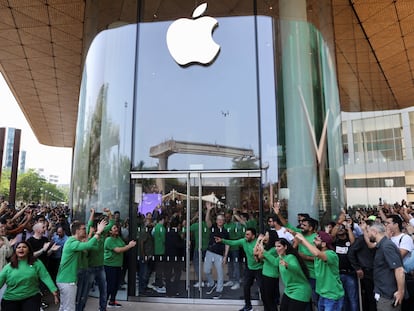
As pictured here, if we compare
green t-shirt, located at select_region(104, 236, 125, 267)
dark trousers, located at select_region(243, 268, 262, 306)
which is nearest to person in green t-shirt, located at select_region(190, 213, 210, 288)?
dark trousers, located at select_region(243, 268, 262, 306)

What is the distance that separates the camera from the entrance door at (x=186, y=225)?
7.12 metres

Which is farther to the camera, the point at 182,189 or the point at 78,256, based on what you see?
the point at 182,189

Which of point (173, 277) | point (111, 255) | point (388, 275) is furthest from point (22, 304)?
point (388, 275)

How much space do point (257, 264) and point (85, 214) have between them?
171 inches

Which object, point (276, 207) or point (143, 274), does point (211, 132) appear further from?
point (143, 274)

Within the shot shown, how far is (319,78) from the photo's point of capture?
25.8 ft

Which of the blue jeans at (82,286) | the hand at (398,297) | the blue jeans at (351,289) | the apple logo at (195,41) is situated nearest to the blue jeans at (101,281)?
the blue jeans at (82,286)

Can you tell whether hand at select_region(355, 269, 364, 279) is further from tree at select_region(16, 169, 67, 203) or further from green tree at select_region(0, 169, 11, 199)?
tree at select_region(16, 169, 67, 203)

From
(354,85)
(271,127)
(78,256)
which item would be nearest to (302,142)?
(271,127)

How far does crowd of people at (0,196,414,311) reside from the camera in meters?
3.94

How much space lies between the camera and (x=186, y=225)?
7.39 metres

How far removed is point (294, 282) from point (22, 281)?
3.05 metres

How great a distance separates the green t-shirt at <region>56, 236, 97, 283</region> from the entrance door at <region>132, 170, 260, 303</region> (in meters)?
2.61

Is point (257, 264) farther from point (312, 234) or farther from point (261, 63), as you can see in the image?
point (261, 63)
